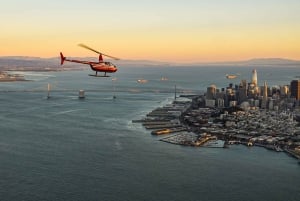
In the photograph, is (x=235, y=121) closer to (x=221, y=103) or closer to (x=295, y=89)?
(x=221, y=103)

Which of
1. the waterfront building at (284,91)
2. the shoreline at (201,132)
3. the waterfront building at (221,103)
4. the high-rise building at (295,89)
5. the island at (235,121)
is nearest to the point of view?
the shoreline at (201,132)

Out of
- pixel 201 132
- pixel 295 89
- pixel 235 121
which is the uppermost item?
pixel 295 89

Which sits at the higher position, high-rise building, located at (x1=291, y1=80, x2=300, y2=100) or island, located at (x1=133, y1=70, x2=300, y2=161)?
high-rise building, located at (x1=291, y1=80, x2=300, y2=100)

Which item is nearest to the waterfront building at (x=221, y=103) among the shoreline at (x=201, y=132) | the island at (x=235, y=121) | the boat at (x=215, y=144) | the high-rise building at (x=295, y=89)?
the island at (x=235, y=121)

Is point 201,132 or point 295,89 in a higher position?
point 295,89

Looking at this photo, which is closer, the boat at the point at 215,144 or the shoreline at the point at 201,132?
the boat at the point at 215,144

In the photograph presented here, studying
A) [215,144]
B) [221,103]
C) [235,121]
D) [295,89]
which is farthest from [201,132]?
[295,89]

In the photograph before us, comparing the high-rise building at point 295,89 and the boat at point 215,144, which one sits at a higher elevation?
the high-rise building at point 295,89

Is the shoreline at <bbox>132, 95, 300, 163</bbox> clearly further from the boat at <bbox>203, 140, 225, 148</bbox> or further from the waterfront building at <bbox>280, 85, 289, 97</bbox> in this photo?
the waterfront building at <bbox>280, 85, 289, 97</bbox>

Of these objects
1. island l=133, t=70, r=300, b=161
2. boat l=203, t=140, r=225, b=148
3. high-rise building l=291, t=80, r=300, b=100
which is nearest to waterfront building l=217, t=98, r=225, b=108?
island l=133, t=70, r=300, b=161

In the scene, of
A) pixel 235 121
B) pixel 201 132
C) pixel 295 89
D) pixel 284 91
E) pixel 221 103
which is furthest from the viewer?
pixel 284 91

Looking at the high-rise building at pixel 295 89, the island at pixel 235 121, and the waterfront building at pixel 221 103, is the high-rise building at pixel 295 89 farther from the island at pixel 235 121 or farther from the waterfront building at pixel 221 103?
the waterfront building at pixel 221 103
